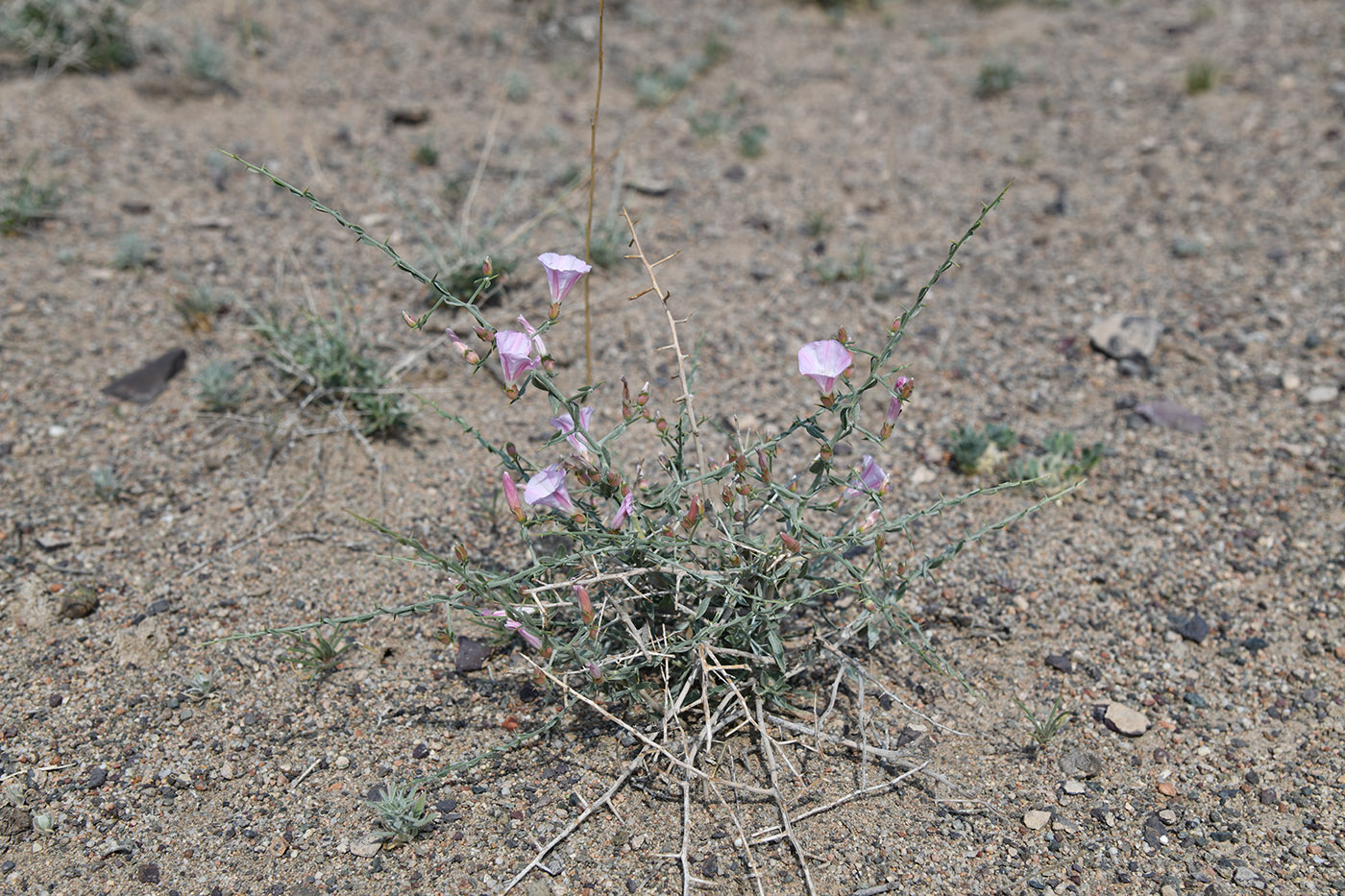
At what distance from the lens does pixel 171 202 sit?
386 centimetres

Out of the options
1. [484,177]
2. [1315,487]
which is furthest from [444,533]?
[1315,487]

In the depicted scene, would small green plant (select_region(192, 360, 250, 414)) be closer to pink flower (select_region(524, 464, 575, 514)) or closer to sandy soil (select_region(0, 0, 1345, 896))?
sandy soil (select_region(0, 0, 1345, 896))

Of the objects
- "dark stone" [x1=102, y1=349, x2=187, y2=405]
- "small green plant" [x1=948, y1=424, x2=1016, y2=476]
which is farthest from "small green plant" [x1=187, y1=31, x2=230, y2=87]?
"small green plant" [x1=948, y1=424, x2=1016, y2=476]

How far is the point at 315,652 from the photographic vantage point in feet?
7.77

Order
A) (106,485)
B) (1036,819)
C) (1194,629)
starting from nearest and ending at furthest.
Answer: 1. (1036,819)
2. (1194,629)
3. (106,485)

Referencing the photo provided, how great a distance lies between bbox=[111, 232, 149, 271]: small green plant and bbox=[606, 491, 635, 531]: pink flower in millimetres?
2446

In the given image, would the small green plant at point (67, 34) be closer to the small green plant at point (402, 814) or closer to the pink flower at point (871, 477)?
the small green plant at point (402, 814)

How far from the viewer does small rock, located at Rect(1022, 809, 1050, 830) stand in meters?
2.11

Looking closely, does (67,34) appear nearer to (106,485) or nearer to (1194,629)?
(106,485)

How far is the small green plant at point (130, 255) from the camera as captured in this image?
346cm

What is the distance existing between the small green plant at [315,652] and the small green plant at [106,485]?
0.78 m

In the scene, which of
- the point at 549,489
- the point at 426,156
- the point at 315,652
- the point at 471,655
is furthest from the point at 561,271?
the point at 426,156

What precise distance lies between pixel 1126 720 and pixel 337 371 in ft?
7.88

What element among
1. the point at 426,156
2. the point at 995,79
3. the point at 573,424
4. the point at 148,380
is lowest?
the point at 148,380
